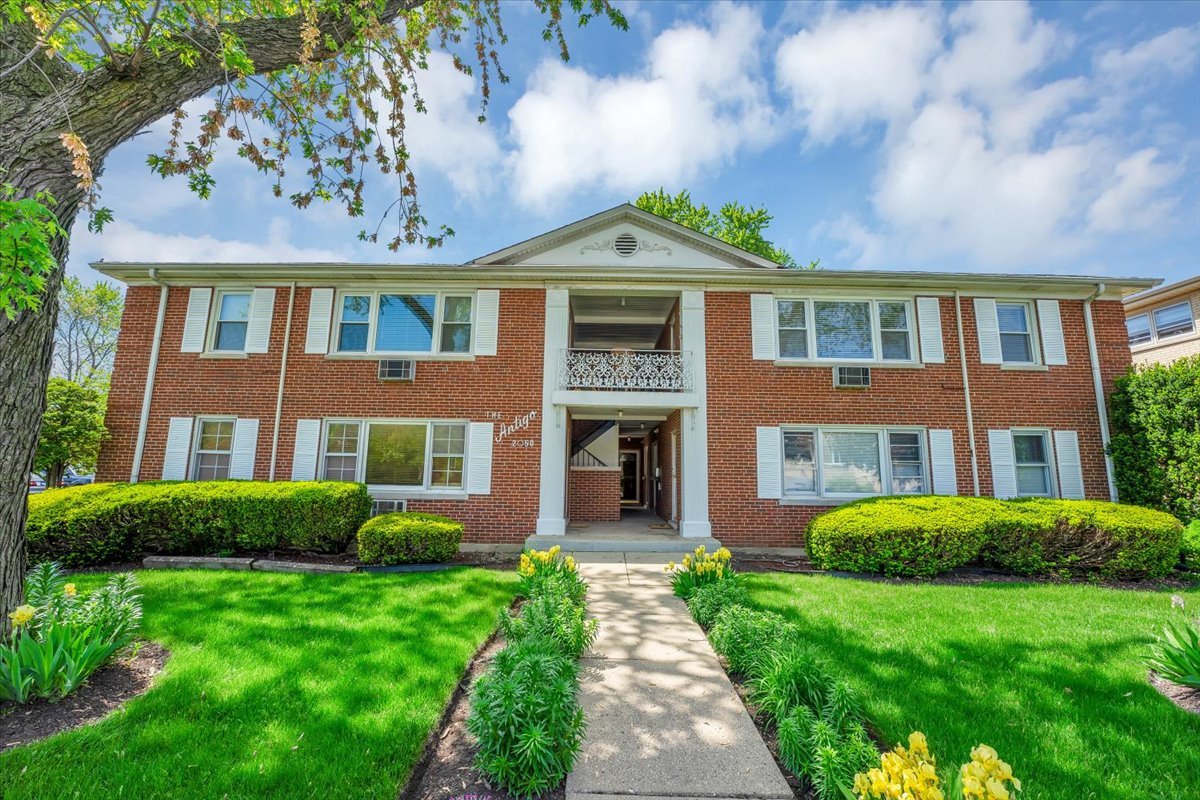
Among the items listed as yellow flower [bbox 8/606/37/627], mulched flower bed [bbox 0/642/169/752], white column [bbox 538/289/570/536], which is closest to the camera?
mulched flower bed [bbox 0/642/169/752]

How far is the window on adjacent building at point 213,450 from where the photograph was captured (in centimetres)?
1066

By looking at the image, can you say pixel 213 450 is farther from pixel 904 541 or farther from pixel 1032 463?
pixel 1032 463

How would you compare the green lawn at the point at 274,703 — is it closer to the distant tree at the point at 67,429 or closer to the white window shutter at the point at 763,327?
the distant tree at the point at 67,429

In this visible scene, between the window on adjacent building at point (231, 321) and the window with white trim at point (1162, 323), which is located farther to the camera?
the window with white trim at point (1162, 323)

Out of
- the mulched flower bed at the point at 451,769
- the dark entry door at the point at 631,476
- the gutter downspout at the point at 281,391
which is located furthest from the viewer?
the dark entry door at the point at 631,476

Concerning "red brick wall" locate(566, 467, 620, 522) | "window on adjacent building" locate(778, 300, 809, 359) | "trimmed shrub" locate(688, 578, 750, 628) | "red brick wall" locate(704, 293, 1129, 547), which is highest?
"window on adjacent building" locate(778, 300, 809, 359)

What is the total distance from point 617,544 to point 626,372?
12.0 feet

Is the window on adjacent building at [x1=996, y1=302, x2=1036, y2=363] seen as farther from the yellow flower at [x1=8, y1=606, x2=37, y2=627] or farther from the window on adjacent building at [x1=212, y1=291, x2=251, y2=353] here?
the window on adjacent building at [x1=212, y1=291, x2=251, y2=353]

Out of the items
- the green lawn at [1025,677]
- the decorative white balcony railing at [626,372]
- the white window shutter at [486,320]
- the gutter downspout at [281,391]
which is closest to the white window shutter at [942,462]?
the green lawn at [1025,677]

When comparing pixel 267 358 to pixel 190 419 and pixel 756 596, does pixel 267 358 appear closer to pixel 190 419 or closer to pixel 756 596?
pixel 190 419

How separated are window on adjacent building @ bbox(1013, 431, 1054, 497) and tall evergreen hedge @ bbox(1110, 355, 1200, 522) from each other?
1.12 metres

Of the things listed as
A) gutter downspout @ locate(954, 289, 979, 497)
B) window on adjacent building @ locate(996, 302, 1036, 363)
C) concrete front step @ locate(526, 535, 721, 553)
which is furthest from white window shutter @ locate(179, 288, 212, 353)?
window on adjacent building @ locate(996, 302, 1036, 363)

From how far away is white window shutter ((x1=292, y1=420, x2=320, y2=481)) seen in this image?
1045 centimetres

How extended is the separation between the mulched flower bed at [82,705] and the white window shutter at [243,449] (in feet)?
23.5
